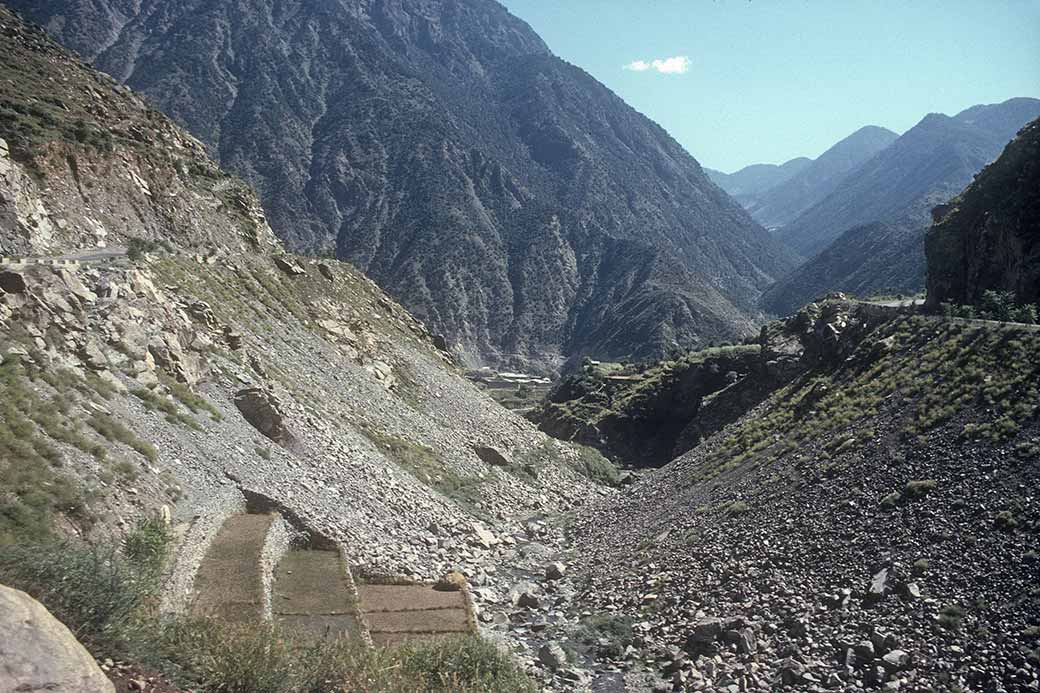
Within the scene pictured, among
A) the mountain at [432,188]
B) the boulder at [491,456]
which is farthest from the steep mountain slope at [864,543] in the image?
the mountain at [432,188]

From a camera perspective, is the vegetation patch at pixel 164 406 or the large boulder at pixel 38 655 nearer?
the large boulder at pixel 38 655

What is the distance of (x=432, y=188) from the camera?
137 metres

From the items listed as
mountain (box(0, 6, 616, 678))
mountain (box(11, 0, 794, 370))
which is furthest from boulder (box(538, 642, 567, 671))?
mountain (box(11, 0, 794, 370))

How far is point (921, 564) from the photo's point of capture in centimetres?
1357

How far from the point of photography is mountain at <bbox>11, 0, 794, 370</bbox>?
394ft

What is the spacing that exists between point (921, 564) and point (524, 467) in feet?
68.3

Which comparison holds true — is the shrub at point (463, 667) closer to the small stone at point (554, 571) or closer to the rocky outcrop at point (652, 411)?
the small stone at point (554, 571)

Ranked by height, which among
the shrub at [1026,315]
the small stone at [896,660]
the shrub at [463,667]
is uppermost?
the shrub at [1026,315]

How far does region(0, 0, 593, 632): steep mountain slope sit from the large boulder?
14.4ft

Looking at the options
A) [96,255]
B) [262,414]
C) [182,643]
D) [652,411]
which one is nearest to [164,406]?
[262,414]

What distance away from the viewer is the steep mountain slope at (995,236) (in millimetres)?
27234

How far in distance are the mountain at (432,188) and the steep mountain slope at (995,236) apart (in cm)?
6962

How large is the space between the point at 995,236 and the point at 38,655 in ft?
107

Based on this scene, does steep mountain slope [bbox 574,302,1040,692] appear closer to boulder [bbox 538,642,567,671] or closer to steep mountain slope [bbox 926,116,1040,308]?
boulder [bbox 538,642,567,671]
